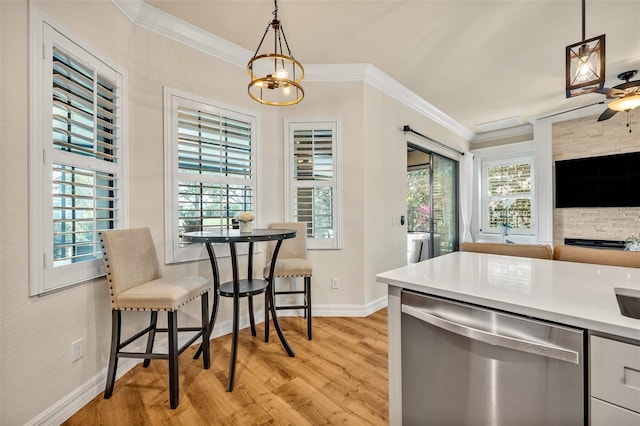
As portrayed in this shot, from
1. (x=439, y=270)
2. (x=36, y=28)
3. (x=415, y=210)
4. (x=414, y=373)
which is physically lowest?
(x=414, y=373)

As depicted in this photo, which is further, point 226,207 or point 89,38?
point 226,207

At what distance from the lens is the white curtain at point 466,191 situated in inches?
217

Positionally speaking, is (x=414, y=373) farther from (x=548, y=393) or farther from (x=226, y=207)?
(x=226, y=207)

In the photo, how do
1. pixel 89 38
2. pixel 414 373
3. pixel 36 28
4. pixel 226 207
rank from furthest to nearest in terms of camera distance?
pixel 226 207 < pixel 89 38 < pixel 36 28 < pixel 414 373

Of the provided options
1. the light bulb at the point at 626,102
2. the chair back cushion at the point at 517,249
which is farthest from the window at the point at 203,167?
the light bulb at the point at 626,102

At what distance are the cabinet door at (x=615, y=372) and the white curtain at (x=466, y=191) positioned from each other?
5.25 meters

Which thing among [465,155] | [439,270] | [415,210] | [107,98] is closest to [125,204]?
[107,98]

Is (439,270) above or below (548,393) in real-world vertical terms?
above

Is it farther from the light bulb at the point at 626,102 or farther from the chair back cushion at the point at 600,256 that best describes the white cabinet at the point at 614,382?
the light bulb at the point at 626,102

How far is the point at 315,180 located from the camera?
10.3 feet

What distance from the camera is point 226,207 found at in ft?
8.90

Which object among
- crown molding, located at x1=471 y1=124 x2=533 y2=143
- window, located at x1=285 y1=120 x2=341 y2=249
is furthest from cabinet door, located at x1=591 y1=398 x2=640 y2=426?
crown molding, located at x1=471 y1=124 x2=533 y2=143

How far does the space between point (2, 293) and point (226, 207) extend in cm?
158

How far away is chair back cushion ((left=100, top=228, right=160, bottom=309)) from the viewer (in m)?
1.72
